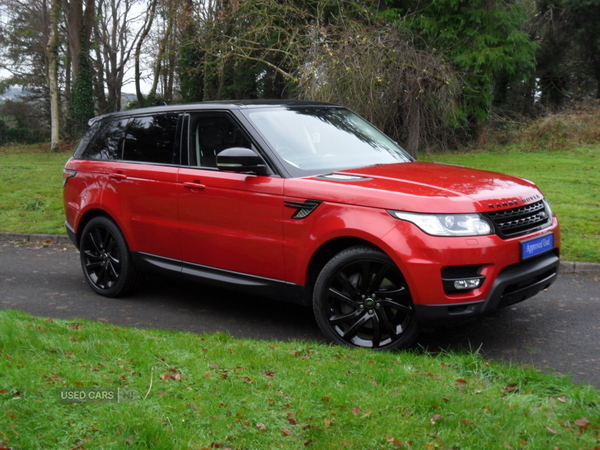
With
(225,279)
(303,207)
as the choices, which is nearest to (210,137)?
(225,279)

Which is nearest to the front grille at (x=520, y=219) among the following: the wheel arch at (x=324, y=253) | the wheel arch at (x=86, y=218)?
the wheel arch at (x=324, y=253)

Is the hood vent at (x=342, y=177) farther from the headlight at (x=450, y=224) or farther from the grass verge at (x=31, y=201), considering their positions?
the grass verge at (x=31, y=201)

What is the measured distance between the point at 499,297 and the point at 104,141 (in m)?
4.52

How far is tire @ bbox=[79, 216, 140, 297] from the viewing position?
690 centimetres

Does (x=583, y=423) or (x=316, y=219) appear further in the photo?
(x=316, y=219)

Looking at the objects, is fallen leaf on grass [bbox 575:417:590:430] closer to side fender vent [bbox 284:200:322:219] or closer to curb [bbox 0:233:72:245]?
side fender vent [bbox 284:200:322:219]

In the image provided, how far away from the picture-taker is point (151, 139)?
669 cm

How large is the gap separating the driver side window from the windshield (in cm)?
22

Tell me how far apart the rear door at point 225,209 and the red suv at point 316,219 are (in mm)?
12

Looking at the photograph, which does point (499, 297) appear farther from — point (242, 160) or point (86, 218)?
point (86, 218)

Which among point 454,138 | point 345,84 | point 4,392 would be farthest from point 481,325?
point 454,138

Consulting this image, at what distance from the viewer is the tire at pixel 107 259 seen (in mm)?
6898

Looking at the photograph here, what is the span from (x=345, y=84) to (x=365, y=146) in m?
9.27

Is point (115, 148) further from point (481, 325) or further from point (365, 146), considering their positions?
point (481, 325)
